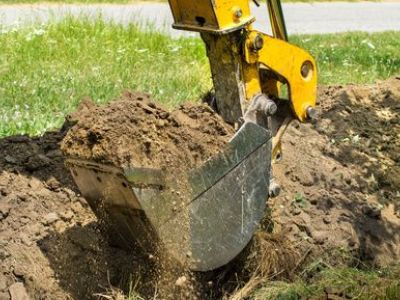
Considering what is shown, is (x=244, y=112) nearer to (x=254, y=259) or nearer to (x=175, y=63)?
(x=254, y=259)

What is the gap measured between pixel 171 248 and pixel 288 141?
7.04 feet

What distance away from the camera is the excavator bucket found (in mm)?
4711

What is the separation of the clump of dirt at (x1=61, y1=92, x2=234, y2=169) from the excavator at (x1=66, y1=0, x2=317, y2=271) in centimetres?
6

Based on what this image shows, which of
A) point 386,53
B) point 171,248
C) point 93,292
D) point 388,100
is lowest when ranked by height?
point 386,53

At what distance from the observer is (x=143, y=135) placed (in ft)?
15.7

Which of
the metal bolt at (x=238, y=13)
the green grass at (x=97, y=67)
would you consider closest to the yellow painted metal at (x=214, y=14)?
the metal bolt at (x=238, y=13)

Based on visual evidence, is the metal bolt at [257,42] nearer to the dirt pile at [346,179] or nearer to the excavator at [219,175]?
the excavator at [219,175]

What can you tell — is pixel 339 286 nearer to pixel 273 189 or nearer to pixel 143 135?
pixel 273 189

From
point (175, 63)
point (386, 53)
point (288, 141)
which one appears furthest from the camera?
point (386, 53)

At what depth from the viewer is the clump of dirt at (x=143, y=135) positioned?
4.68 m

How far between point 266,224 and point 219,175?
0.97 m

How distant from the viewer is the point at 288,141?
22.3 feet

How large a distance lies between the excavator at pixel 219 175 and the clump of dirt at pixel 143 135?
60mm

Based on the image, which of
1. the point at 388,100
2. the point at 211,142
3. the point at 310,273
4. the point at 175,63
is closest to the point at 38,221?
the point at 211,142
